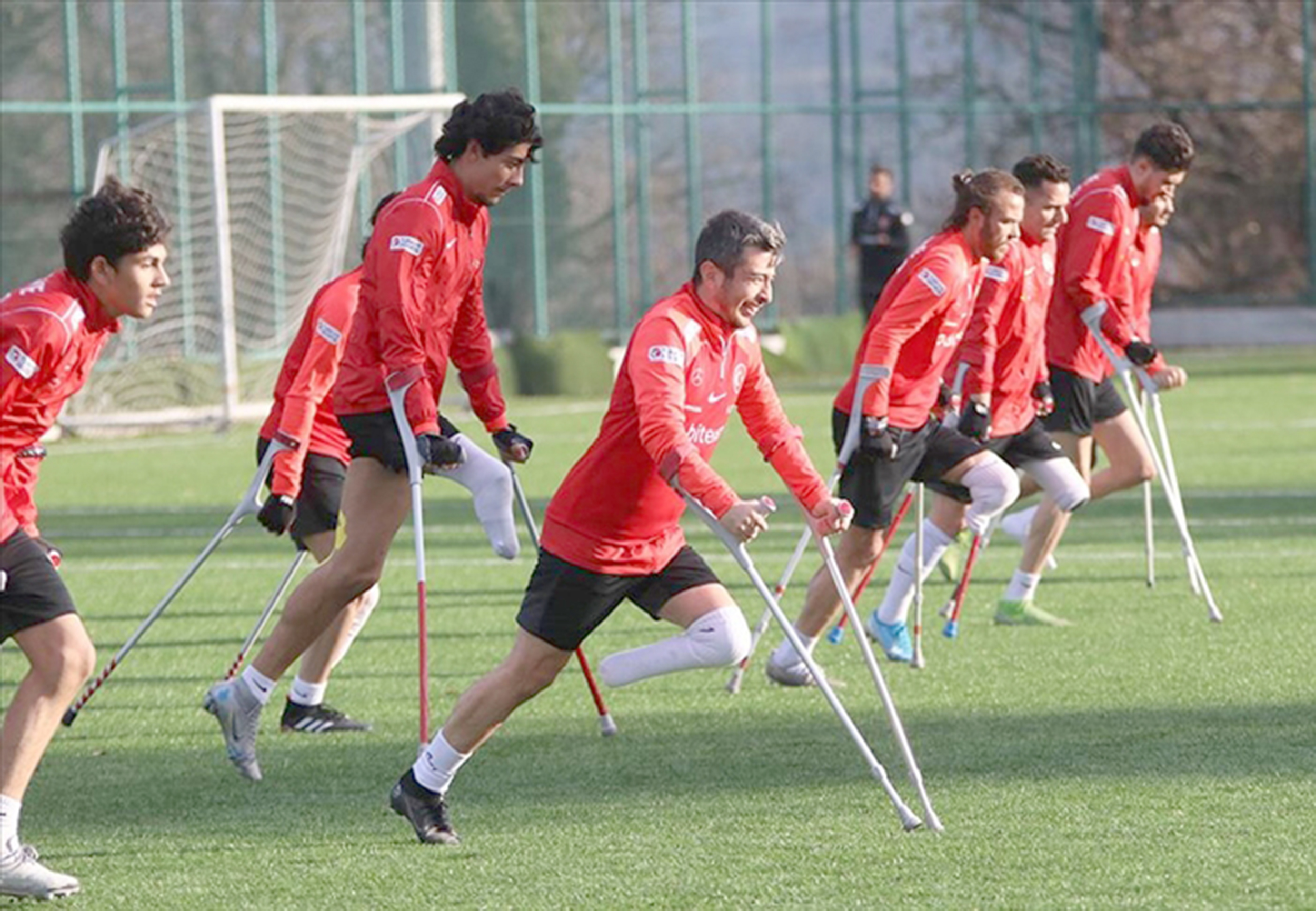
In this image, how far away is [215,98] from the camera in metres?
24.4

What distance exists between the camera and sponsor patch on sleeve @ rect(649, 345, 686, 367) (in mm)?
6855

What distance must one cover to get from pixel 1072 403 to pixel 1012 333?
4.18 ft

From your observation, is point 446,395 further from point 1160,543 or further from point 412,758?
point 412,758

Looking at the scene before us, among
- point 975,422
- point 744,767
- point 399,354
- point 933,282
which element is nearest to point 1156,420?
point 975,422

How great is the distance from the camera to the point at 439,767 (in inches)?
282

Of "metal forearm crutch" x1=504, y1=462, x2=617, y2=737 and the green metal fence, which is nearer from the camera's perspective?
"metal forearm crutch" x1=504, y1=462, x2=617, y2=737

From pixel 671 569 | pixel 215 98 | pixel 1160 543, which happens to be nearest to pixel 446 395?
pixel 215 98

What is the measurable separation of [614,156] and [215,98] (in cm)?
835

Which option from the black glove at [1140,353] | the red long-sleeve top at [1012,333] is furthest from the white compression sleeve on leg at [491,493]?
the black glove at [1140,353]

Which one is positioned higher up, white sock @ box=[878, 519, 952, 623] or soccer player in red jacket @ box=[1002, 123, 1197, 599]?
soccer player in red jacket @ box=[1002, 123, 1197, 599]

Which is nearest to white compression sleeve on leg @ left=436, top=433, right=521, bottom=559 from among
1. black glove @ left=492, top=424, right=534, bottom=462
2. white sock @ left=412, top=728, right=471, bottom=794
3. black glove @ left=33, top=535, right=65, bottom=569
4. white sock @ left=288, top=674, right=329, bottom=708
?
black glove @ left=492, top=424, right=534, bottom=462

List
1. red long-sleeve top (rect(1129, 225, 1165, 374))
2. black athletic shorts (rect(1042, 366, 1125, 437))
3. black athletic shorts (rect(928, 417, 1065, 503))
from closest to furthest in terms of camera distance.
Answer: black athletic shorts (rect(928, 417, 1065, 503))
black athletic shorts (rect(1042, 366, 1125, 437))
red long-sleeve top (rect(1129, 225, 1165, 374))

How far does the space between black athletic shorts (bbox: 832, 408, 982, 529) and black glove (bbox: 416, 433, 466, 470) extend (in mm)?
2162

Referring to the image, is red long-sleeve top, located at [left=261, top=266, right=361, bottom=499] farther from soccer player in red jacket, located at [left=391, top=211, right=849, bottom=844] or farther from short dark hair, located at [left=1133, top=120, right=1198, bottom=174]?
short dark hair, located at [left=1133, top=120, right=1198, bottom=174]
